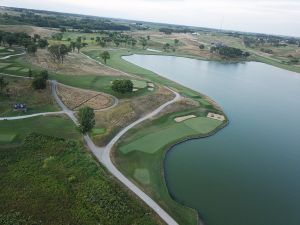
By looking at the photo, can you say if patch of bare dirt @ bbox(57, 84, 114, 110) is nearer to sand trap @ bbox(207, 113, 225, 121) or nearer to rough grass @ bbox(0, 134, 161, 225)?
rough grass @ bbox(0, 134, 161, 225)

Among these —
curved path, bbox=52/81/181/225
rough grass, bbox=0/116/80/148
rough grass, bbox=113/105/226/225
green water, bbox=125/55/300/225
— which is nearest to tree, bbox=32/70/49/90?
curved path, bbox=52/81/181/225

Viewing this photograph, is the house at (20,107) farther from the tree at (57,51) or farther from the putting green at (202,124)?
the tree at (57,51)

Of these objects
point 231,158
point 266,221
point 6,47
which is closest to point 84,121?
point 231,158

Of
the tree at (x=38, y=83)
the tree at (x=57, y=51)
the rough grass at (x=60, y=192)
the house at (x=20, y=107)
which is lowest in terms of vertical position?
the rough grass at (x=60, y=192)

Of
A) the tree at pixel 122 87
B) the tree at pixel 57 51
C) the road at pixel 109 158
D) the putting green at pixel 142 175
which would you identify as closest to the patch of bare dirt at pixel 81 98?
the road at pixel 109 158

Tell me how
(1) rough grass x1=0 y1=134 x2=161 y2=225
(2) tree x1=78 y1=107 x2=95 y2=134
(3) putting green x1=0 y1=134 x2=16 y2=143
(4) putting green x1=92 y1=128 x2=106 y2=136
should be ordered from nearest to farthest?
(1) rough grass x1=0 y1=134 x2=161 y2=225, (3) putting green x1=0 y1=134 x2=16 y2=143, (2) tree x1=78 y1=107 x2=95 y2=134, (4) putting green x1=92 y1=128 x2=106 y2=136

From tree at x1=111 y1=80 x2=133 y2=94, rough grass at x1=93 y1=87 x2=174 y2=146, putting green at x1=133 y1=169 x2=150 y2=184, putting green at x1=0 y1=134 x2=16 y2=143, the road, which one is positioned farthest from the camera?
tree at x1=111 y1=80 x2=133 y2=94
